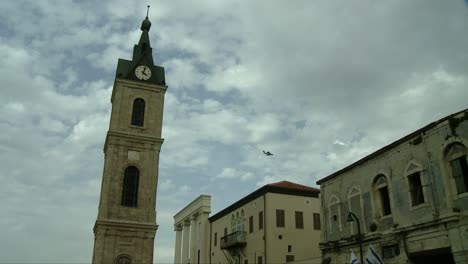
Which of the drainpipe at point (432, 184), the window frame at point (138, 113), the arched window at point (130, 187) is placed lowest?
the drainpipe at point (432, 184)

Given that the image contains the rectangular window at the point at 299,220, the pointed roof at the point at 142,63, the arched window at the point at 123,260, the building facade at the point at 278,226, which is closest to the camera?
the arched window at the point at 123,260

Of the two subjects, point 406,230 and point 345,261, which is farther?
point 345,261

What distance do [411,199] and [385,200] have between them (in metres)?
2.49

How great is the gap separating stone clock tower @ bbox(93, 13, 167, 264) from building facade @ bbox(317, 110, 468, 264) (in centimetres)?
1596

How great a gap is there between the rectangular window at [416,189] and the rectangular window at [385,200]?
80.1 inches

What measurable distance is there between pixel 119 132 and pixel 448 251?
27.7 m

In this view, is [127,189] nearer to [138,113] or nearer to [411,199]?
[138,113]

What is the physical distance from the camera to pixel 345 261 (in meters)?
27.1

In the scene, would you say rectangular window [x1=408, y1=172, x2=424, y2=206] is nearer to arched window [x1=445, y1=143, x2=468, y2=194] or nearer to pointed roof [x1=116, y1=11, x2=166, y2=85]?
arched window [x1=445, y1=143, x2=468, y2=194]

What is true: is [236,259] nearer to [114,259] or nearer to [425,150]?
[114,259]

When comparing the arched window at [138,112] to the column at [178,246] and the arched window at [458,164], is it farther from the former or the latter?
the arched window at [458,164]

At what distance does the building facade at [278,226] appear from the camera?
38781 mm

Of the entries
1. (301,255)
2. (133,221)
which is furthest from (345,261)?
(133,221)

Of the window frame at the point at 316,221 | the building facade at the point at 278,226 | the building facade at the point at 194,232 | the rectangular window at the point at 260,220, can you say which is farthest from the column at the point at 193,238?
the window frame at the point at 316,221
